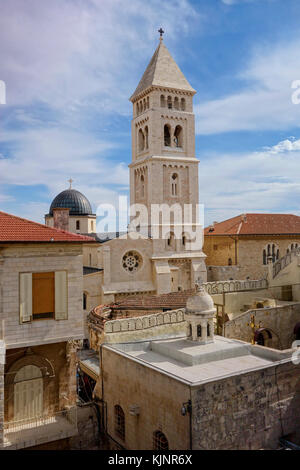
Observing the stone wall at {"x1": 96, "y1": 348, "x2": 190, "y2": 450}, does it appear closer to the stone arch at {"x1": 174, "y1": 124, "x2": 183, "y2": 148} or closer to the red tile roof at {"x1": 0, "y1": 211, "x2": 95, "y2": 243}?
the red tile roof at {"x1": 0, "y1": 211, "x2": 95, "y2": 243}

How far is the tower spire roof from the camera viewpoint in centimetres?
3869

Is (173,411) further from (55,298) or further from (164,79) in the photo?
(164,79)

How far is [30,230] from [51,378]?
5.77 meters

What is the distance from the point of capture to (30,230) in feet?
46.1

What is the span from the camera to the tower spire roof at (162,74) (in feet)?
127

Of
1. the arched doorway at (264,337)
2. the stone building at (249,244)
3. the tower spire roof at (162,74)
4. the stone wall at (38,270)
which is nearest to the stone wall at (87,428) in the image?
the stone wall at (38,270)

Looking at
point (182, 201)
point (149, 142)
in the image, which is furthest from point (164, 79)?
point (182, 201)

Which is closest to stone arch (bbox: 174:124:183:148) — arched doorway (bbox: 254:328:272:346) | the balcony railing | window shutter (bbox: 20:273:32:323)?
arched doorway (bbox: 254:328:272:346)

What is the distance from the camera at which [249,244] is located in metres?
39.9

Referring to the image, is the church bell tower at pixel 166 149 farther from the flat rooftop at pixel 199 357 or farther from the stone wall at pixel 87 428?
the stone wall at pixel 87 428

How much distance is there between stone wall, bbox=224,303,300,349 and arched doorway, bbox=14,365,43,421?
10374mm

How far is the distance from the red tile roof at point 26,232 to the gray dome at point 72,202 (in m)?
33.8

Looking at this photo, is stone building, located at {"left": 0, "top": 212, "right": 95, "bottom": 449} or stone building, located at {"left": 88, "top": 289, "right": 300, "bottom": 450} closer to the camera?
stone building, located at {"left": 88, "top": 289, "right": 300, "bottom": 450}
